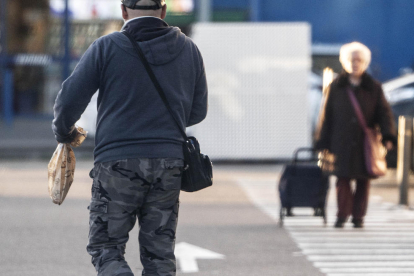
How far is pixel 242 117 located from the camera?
15.2 metres

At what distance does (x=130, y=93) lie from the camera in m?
3.81

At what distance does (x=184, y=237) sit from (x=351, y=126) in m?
1.92

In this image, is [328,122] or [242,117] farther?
[242,117]

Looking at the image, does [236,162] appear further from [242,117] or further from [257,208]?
[257,208]

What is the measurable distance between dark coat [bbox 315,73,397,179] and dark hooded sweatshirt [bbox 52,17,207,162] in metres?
4.06

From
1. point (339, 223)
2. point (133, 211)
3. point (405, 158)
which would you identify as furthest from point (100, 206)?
point (405, 158)

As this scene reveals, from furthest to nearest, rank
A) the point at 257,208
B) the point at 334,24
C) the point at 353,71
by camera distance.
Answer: the point at 334,24 → the point at 257,208 → the point at 353,71

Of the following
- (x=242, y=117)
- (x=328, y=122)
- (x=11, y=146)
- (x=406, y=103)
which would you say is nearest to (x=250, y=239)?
(x=328, y=122)

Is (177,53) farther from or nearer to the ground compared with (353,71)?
farther from the ground

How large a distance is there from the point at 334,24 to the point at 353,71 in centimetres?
1700

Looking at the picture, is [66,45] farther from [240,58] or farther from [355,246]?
[355,246]

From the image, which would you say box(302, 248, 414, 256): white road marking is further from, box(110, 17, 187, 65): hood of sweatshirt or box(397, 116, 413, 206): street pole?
box(110, 17, 187, 65): hood of sweatshirt

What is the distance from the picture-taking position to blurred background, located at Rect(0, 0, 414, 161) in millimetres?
15172

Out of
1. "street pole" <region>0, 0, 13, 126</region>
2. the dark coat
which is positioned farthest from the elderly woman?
"street pole" <region>0, 0, 13, 126</region>
